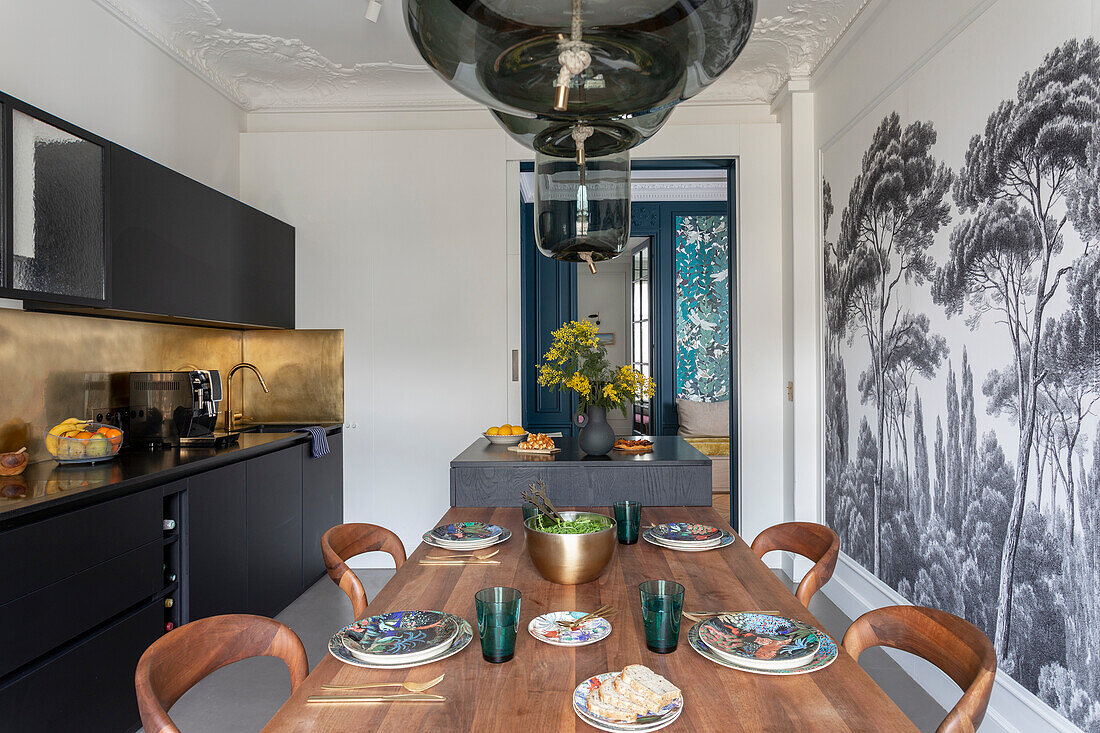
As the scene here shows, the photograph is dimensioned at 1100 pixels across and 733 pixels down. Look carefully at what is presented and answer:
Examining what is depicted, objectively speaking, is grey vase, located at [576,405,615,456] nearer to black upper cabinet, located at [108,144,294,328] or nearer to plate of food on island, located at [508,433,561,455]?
plate of food on island, located at [508,433,561,455]

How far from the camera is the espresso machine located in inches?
128

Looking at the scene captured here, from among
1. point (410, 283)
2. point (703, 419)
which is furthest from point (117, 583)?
point (703, 419)

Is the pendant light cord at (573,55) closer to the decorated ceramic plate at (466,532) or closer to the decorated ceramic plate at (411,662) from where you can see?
the decorated ceramic plate at (411,662)

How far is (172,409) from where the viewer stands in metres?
3.36

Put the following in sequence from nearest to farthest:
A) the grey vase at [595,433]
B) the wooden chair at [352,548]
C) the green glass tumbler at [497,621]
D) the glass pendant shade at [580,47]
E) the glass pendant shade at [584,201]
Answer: the glass pendant shade at [580,47] → the green glass tumbler at [497,621] → the wooden chair at [352,548] → the glass pendant shade at [584,201] → the grey vase at [595,433]

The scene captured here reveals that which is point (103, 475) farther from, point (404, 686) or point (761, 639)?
point (761, 639)

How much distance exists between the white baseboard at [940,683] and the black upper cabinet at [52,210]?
3.45 m

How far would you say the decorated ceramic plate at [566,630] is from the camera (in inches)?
→ 50.9

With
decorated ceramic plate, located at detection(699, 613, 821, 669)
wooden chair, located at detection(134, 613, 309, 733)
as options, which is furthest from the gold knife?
decorated ceramic plate, located at detection(699, 613, 821, 669)

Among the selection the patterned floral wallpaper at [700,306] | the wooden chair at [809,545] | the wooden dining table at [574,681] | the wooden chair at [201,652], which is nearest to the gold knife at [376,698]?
the wooden dining table at [574,681]

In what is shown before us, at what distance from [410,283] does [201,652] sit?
3.40 meters

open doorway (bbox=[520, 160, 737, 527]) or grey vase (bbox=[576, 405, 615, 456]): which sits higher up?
open doorway (bbox=[520, 160, 737, 527])

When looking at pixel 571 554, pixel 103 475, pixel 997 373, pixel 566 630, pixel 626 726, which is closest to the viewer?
pixel 626 726

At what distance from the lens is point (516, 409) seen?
454cm
